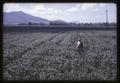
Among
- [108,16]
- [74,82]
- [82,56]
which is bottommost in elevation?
[74,82]

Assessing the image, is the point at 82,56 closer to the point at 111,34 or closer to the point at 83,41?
the point at 83,41

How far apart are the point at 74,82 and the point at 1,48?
0.90 metres

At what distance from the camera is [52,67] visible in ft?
9.23

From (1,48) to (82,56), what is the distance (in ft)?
3.01

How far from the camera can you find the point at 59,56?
286 cm

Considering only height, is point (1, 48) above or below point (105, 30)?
below

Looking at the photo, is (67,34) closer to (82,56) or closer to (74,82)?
(82,56)

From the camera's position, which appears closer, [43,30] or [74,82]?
[74,82]

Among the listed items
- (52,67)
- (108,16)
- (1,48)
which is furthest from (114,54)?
(1,48)

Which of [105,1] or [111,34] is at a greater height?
[105,1]

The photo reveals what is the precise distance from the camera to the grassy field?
9.12 feet

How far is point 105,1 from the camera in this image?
109 inches

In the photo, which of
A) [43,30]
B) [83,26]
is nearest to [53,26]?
[43,30]

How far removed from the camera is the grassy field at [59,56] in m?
2.78
